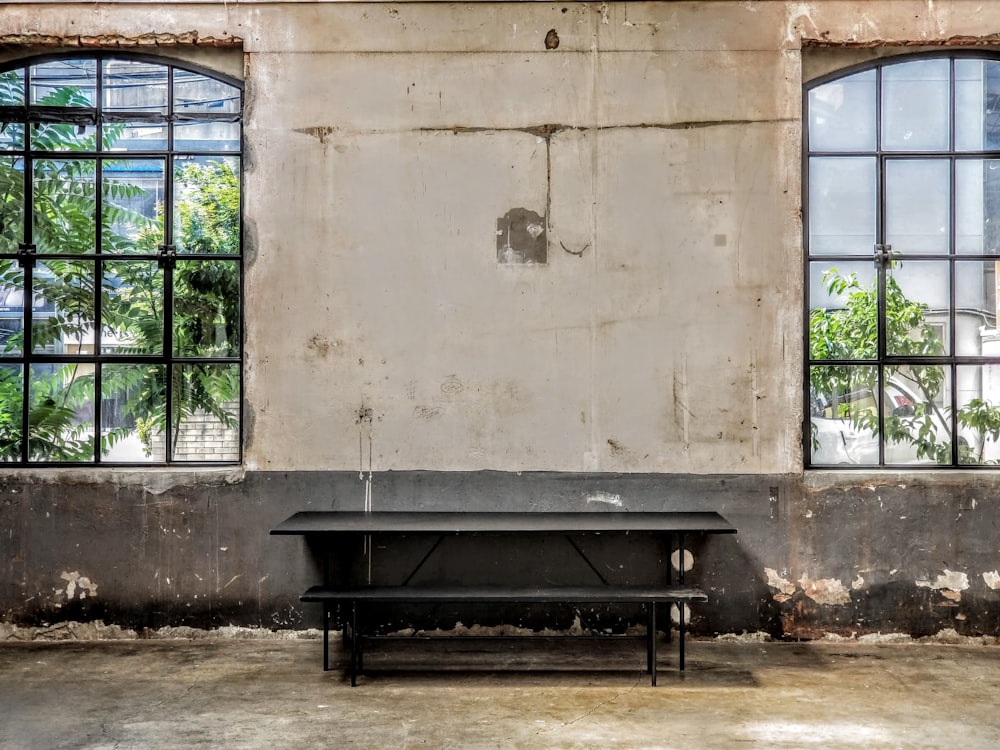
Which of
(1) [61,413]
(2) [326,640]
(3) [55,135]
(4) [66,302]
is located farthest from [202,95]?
(2) [326,640]

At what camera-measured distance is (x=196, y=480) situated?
4.32 m

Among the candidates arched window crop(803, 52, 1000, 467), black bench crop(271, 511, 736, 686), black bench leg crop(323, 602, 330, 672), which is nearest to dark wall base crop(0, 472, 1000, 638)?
black bench crop(271, 511, 736, 686)

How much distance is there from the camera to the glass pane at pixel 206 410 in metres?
4.42

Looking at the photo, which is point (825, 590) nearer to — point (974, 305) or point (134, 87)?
point (974, 305)

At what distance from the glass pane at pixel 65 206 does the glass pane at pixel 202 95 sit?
0.60m

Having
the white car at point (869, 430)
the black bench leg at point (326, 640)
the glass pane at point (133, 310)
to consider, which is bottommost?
the black bench leg at point (326, 640)

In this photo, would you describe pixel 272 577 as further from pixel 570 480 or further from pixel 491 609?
pixel 570 480

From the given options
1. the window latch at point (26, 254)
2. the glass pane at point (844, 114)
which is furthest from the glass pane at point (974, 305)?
the window latch at point (26, 254)

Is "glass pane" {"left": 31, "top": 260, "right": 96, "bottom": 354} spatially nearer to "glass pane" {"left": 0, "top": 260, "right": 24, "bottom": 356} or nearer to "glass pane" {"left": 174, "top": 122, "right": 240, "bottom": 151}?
"glass pane" {"left": 0, "top": 260, "right": 24, "bottom": 356}

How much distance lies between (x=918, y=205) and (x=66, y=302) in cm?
467

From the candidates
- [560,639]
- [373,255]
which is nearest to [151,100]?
[373,255]

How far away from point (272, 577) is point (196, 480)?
2.16ft

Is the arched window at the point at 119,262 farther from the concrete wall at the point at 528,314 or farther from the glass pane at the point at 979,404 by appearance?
the glass pane at the point at 979,404

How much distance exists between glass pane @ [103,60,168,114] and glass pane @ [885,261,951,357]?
161 inches
